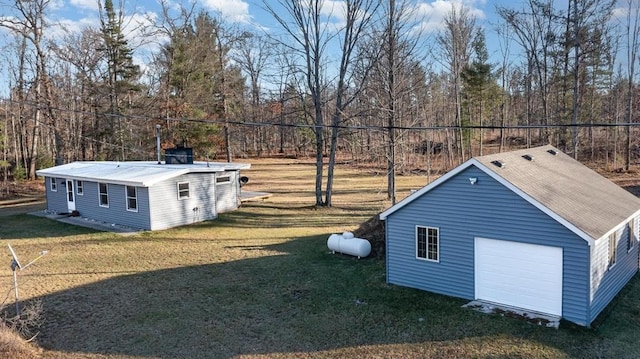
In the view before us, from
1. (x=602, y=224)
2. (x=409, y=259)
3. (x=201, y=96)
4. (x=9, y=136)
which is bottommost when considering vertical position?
(x=409, y=259)

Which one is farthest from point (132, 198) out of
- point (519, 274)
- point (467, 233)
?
point (519, 274)

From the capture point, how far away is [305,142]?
186ft

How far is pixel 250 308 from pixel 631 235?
1026cm

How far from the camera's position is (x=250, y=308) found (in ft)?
35.8

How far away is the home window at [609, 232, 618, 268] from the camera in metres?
10.6

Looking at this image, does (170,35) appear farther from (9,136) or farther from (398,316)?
(398,316)

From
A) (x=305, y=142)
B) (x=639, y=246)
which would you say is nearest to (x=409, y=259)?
(x=639, y=246)

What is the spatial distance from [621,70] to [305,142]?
3332cm

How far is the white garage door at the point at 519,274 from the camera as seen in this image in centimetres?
968

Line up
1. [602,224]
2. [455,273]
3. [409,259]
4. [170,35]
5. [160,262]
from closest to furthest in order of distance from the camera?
[602,224], [455,273], [409,259], [160,262], [170,35]

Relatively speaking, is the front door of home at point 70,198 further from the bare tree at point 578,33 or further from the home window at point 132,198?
the bare tree at point 578,33

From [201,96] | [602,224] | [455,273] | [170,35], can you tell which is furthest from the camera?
[201,96]

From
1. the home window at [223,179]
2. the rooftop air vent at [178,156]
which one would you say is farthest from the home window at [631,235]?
the rooftop air vent at [178,156]

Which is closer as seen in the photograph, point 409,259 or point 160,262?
point 409,259
